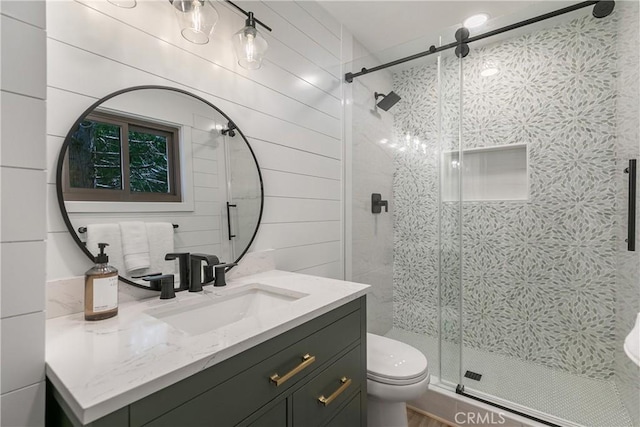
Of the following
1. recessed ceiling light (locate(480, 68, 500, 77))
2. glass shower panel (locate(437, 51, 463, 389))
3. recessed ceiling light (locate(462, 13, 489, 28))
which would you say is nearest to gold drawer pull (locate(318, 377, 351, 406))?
glass shower panel (locate(437, 51, 463, 389))

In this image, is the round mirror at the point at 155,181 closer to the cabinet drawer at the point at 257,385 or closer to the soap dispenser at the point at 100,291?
the soap dispenser at the point at 100,291

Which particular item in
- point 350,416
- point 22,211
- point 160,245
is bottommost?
point 350,416

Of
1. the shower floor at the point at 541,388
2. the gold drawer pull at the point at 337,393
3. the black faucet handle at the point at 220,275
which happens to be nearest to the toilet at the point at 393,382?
the gold drawer pull at the point at 337,393

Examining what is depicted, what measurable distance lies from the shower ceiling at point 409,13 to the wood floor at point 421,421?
2637 millimetres

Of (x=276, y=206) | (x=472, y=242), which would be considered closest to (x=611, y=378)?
(x=472, y=242)

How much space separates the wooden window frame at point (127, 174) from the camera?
959 millimetres

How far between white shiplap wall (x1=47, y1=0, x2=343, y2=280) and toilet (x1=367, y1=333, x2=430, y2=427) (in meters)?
0.68

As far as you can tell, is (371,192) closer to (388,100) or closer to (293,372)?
(388,100)

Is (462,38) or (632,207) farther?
(462,38)

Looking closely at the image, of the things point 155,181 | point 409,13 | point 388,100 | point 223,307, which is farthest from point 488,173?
point 155,181

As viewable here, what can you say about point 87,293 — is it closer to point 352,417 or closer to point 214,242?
point 214,242

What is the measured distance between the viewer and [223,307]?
3.92 ft

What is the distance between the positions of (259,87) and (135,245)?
39.0 inches

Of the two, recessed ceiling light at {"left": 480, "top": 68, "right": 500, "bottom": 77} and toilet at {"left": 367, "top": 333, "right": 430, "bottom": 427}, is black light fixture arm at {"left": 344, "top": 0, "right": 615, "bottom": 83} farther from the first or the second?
toilet at {"left": 367, "top": 333, "right": 430, "bottom": 427}
